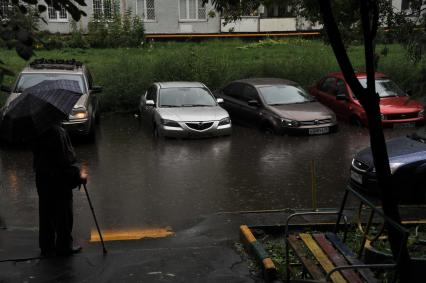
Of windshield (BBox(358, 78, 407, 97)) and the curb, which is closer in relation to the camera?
the curb

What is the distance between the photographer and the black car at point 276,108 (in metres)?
16.1

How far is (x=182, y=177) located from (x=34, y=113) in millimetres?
5636

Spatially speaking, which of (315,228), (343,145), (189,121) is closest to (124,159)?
(189,121)

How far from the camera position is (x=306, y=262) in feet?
17.7

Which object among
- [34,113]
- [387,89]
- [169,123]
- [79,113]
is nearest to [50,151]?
[34,113]

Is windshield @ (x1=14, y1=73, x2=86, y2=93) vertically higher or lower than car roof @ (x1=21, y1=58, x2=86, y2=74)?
lower

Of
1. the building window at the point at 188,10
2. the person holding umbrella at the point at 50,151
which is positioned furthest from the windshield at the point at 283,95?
the building window at the point at 188,10

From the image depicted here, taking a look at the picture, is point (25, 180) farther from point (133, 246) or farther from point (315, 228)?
point (315, 228)

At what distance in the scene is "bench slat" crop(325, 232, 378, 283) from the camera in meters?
4.88

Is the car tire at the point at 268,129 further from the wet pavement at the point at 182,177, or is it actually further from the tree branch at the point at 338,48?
the tree branch at the point at 338,48

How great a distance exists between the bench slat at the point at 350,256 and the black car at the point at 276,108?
1026cm

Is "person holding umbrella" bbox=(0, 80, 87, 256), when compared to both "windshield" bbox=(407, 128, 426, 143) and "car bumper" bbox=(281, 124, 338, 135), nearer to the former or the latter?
"windshield" bbox=(407, 128, 426, 143)

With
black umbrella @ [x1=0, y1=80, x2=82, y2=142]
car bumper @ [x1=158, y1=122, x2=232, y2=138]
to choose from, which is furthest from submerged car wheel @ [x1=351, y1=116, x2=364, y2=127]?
black umbrella @ [x1=0, y1=80, x2=82, y2=142]

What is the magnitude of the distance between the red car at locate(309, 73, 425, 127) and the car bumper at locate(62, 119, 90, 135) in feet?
22.8
